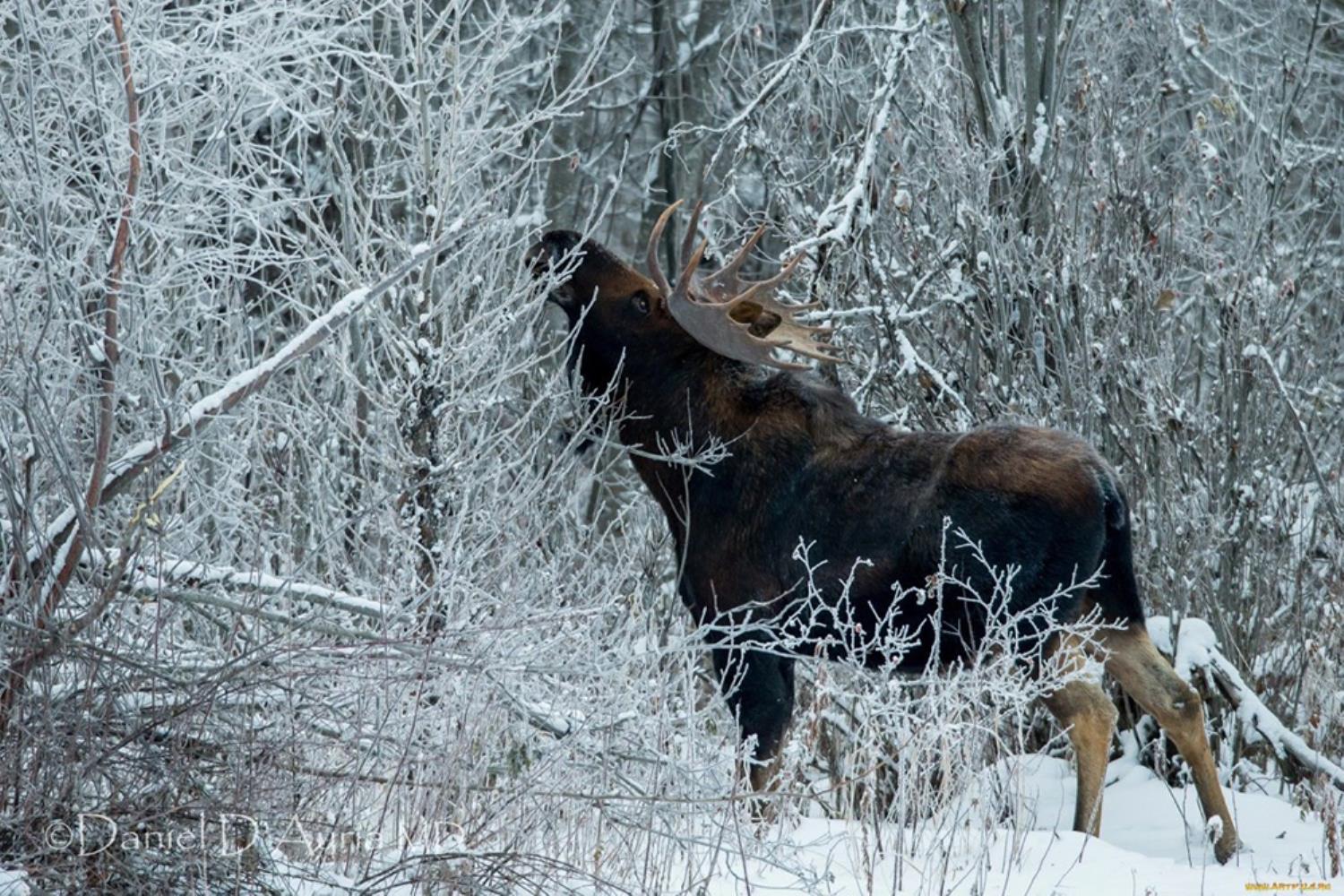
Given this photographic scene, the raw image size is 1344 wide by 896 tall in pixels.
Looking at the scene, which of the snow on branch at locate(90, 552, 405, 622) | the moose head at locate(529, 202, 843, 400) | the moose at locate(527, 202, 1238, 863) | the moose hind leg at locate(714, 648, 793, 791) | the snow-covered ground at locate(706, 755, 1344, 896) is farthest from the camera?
the moose head at locate(529, 202, 843, 400)

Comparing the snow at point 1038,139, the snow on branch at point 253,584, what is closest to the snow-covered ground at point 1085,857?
the snow on branch at point 253,584

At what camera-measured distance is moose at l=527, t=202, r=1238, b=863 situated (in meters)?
6.15

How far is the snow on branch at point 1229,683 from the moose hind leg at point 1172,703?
703 mm

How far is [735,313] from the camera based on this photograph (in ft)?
23.7

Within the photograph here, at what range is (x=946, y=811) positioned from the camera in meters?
5.29

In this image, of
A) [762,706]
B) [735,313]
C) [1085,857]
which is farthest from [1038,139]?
[1085,857]

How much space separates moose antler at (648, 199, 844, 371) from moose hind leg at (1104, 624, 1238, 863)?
1508 millimetres

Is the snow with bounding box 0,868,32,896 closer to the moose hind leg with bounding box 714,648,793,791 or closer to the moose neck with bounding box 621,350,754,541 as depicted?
the moose hind leg with bounding box 714,648,793,791

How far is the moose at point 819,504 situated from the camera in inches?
242

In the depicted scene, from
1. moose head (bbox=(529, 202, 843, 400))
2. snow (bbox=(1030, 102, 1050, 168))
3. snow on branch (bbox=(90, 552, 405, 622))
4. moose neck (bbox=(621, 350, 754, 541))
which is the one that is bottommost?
snow on branch (bbox=(90, 552, 405, 622))

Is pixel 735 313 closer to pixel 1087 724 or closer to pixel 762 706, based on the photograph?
pixel 762 706

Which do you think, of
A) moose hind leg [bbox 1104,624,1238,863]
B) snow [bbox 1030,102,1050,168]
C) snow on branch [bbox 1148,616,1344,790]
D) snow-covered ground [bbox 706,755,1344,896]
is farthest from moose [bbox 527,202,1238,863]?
snow [bbox 1030,102,1050,168]

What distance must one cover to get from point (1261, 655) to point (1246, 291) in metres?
1.62

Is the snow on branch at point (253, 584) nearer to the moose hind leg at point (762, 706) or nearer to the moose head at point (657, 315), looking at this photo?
the moose hind leg at point (762, 706)
